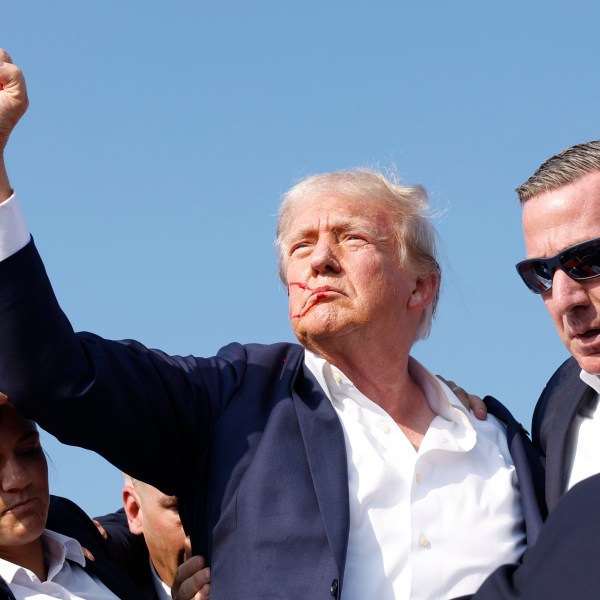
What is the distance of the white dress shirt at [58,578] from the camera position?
4.32 meters

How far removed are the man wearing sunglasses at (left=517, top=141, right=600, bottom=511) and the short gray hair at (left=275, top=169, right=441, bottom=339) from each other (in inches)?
18.7

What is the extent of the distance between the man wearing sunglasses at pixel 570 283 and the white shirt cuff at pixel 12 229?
191 cm

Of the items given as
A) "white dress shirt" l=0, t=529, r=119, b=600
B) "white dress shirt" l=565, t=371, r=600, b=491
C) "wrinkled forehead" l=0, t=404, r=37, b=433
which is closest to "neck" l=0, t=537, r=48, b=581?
"white dress shirt" l=0, t=529, r=119, b=600

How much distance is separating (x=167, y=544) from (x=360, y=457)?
4.50 ft

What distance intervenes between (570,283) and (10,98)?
2.13 metres

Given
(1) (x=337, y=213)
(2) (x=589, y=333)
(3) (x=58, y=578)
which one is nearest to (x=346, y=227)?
(1) (x=337, y=213)

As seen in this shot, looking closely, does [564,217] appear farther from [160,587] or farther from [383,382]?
[160,587]

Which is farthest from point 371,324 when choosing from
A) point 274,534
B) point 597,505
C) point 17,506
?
point 597,505

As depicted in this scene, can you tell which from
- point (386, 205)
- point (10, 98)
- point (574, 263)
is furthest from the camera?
point (386, 205)

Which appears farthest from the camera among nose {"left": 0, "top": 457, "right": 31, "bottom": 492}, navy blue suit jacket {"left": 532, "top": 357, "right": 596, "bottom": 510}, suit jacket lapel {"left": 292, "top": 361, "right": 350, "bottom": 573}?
navy blue suit jacket {"left": 532, "top": 357, "right": 596, "bottom": 510}

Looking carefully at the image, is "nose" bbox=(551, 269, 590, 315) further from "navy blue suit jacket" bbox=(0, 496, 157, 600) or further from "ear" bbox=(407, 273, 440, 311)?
"navy blue suit jacket" bbox=(0, 496, 157, 600)

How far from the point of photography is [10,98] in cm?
411

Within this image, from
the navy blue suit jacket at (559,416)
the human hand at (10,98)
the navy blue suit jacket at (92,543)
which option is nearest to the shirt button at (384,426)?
the navy blue suit jacket at (559,416)

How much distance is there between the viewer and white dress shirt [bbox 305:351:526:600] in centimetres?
440
